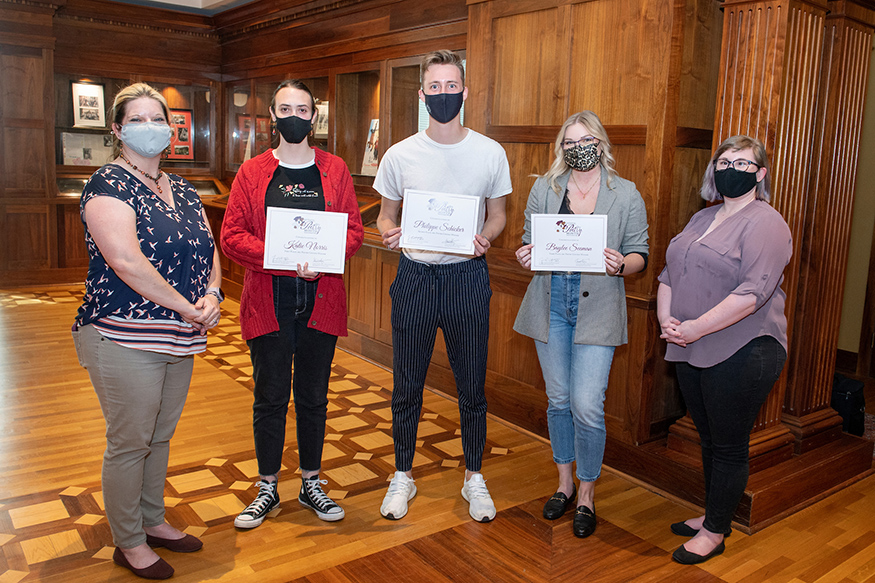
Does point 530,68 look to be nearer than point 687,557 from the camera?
No

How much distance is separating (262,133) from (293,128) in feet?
17.5

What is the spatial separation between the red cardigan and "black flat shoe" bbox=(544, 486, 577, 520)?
1.13 metres

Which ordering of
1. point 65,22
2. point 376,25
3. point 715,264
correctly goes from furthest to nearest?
point 65,22 → point 376,25 → point 715,264

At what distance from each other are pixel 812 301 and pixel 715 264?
122 centimetres

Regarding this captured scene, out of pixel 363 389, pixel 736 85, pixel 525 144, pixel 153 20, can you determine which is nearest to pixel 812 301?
pixel 736 85

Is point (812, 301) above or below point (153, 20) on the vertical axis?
below

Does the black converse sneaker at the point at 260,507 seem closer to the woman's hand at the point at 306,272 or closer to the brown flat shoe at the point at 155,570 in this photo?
the brown flat shoe at the point at 155,570

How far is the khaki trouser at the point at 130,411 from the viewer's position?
2.23 m

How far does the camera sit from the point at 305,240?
2533 mm

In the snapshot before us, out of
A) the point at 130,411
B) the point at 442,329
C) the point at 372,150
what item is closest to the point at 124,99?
the point at 130,411

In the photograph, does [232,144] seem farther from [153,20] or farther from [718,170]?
[718,170]

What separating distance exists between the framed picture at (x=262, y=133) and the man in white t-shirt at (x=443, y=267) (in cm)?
507

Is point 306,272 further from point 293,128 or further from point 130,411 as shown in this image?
point 130,411

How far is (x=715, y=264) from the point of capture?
2475mm
